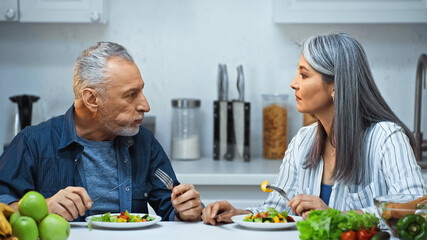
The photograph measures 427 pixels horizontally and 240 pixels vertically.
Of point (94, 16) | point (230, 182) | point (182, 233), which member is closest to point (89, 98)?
point (182, 233)

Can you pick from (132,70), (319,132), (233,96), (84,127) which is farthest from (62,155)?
(233,96)

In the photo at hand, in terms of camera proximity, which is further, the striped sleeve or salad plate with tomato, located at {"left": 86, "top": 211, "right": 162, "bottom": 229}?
the striped sleeve

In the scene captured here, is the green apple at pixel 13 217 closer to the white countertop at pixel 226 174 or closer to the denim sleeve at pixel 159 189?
the denim sleeve at pixel 159 189

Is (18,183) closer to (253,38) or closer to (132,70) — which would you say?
(132,70)

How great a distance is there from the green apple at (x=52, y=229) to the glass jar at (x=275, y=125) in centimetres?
184

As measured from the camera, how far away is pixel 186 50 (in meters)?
3.29

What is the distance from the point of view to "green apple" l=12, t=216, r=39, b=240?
1.37m

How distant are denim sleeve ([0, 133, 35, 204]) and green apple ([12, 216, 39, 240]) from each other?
1.49 feet

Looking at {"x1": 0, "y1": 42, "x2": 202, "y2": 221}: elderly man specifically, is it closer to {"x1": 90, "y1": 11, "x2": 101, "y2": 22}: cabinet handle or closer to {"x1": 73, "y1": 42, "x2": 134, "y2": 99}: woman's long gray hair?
{"x1": 73, "y1": 42, "x2": 134, "y2": 99}: woman's long gray hair

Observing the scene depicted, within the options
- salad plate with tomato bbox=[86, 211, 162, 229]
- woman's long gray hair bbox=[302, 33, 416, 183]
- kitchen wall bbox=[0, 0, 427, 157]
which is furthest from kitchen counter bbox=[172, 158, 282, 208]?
salad plate with tomato bbox=[86, 211, 162, 229]

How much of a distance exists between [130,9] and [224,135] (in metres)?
0.82

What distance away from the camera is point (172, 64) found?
329 centimetres

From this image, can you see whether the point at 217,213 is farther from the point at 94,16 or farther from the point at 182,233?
the point at 94,16

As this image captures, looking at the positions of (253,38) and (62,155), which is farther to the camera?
(253,38)
